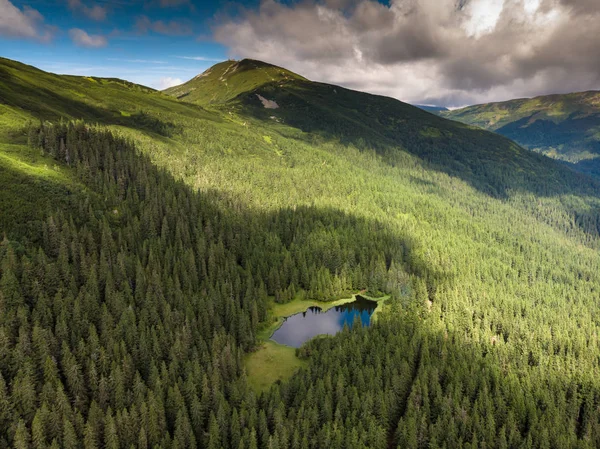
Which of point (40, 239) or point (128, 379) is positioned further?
point (40, 239)

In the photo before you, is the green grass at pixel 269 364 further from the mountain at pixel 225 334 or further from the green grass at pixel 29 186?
the green grass at pixel 29 186

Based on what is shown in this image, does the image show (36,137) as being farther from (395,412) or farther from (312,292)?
(395,412)

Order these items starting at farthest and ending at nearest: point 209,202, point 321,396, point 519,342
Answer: point 209,202, point 519,342, point 321,396

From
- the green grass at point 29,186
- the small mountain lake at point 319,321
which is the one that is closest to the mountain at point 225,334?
the green grass at point 29,186

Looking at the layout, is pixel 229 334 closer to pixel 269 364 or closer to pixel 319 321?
pixel 269 364

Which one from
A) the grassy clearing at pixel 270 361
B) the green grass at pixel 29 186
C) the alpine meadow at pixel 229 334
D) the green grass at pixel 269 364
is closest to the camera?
the alpine meadow at pixel 229 334

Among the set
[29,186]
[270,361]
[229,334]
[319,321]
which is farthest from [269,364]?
[29,186]

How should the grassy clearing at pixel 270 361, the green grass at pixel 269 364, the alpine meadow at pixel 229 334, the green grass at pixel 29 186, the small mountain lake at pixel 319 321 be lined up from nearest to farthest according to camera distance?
1. the alpine meadow at pixel 229 334
2. the green grass at pixel 269 364
3. the grassy clearing at pixel 270 361
4. the green grass at pixel 29 186
5. the small mountain lake at pixel 319 321

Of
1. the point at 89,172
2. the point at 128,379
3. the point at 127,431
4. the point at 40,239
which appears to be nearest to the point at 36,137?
the point at 89,172
